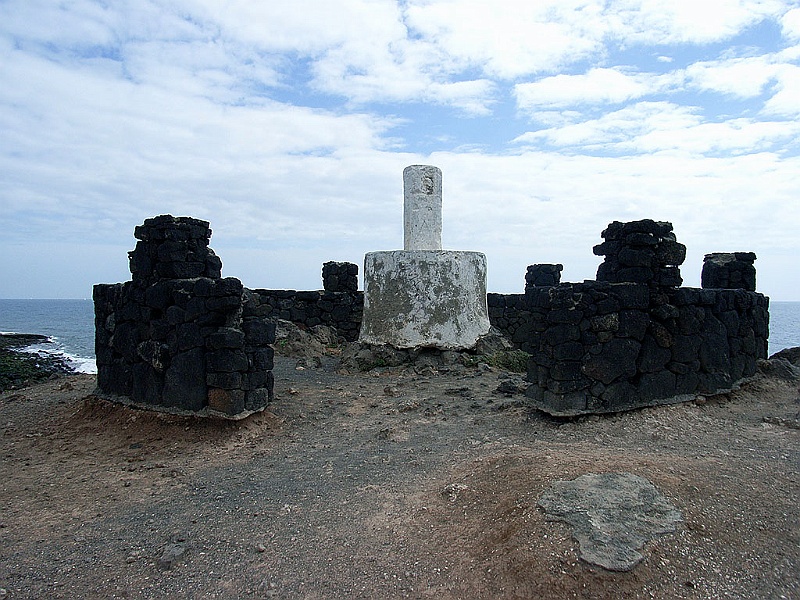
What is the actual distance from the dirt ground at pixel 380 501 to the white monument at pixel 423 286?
3525 mm

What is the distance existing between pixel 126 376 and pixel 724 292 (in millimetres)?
8093

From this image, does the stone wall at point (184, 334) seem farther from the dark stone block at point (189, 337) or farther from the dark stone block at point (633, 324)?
the dark stone block at point (633, 324)

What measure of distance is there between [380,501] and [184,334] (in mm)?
3568

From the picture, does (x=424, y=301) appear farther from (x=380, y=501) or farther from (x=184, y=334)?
(x=380, y=501)

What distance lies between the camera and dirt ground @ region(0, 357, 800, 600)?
3.54m

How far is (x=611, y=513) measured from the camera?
3.82m

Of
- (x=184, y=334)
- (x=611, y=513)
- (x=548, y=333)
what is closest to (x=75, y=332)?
(x=184, y=334)

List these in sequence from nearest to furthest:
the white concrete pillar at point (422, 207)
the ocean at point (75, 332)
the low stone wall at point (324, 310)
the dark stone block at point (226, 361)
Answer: the dark stone block at point (226, 361), the white concrete pillar at point (422, 207), the low stone wall at point (324, 310), the ocean at point (75, 332)

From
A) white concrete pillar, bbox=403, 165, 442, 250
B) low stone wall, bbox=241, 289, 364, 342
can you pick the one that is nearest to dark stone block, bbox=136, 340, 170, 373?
white concrete pillar, bbox=403, 165, 442, 250

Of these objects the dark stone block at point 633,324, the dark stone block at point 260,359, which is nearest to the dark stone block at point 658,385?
the dark stone block at point 633,324

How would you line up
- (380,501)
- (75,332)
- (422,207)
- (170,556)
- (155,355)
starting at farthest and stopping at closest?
(75,332)
(422,207)
(155,355)
(380,501)
(170,556)

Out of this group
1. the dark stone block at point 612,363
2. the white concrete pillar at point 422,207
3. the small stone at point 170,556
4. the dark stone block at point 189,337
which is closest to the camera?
the small stone at point 170,556

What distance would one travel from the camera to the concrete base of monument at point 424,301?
447 inches

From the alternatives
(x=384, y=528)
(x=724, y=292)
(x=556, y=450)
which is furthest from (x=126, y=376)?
(x=724, y=292)
